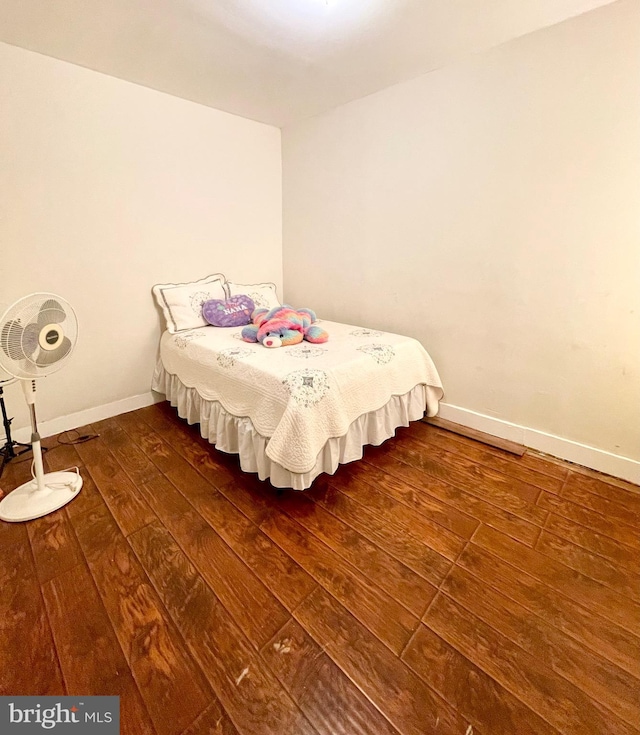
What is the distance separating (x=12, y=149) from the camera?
1848mm

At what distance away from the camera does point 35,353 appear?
1.47 m

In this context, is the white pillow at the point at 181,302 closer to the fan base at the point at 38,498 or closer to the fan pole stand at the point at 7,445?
the fan pole stand at the point at 7,445

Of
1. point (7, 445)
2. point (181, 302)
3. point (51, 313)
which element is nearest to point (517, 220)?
point (181, 302)

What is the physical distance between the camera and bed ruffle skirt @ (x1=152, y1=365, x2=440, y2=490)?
1.65 m

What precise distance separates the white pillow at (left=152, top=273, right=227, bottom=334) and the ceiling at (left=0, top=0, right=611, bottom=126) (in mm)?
1297

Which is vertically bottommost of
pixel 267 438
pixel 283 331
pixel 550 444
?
pixel 550 444

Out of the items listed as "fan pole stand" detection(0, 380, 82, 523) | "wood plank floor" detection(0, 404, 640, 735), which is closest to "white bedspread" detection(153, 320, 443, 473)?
"wood plank floor" detection(0, 404, 640, 735)

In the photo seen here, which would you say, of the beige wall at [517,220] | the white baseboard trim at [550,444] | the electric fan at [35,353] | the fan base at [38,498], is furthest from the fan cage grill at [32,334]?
the white baseboard trim at [550,444]

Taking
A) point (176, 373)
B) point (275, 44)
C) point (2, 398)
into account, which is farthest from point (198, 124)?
point (2, 398)

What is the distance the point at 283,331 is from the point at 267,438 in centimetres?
74

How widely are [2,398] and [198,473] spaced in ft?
3.78

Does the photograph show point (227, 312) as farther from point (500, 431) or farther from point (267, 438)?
point (500, 431)

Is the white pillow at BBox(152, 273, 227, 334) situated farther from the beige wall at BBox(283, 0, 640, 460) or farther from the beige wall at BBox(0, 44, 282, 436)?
the beige wall at BBox(283, 0, 640, 460)

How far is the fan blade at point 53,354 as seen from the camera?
1.49m
